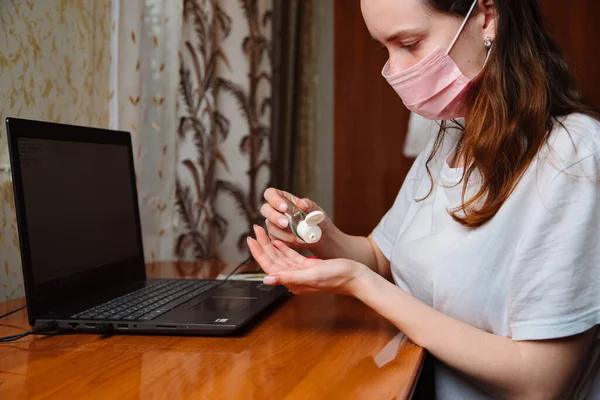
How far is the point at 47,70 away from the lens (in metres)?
1.22

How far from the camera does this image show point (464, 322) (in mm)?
881

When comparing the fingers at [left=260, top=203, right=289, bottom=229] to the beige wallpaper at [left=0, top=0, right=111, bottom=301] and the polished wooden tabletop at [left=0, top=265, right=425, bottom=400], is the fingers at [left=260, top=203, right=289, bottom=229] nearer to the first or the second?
the polished wooden tabletop at [left=0, top=265, right=425, bottom=400]

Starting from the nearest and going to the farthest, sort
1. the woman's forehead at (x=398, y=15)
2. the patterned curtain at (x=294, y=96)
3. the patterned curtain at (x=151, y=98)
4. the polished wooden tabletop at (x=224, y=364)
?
the polished wooden tabletop at (x=224, y=364) → the woman's forehead at (x=398, y=15) → the patterned curtain at (x=151, y=98) → the patterned curtain at (x=294, y=96)

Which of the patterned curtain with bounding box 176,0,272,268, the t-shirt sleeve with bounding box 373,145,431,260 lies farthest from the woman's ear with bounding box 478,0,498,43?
the patterned curtain with bounding box 176,0,272,268

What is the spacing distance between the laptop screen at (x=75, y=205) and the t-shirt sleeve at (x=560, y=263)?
685mm

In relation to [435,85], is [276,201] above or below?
below

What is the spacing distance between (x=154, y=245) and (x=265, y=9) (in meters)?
1.03

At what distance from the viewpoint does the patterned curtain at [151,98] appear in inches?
57.7

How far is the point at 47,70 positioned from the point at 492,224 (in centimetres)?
90

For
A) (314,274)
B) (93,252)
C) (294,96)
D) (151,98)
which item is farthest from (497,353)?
(294,96)

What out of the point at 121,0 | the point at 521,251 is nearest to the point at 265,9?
the point at 121,0

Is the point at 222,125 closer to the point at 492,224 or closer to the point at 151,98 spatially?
the point at 151,98

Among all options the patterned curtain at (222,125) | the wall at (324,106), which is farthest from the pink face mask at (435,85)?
the wall at (324,106)

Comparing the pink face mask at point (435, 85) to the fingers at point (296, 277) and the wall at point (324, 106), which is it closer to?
the fingers at point (296, 277)
